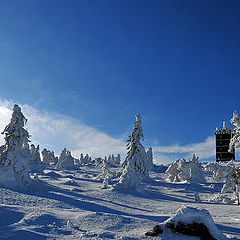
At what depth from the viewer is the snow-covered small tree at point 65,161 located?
88188 mm

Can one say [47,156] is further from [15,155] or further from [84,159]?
[15,155]

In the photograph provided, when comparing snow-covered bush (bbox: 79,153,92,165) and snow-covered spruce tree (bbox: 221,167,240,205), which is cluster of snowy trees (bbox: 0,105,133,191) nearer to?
snow-covered spruce tree (bbox: 221,167,240,205)

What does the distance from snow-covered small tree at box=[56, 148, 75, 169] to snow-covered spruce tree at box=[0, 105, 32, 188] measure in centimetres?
5772

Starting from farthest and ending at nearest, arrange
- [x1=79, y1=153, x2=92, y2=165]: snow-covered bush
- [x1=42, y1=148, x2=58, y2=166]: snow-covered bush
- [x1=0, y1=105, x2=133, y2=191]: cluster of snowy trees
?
[x1=79, y1=153, x2=92, y2=165]: snow-covered bush
[x1=42, y1=148, x2=58, y2=166]: snow-covered bush
[x1=0, y1=105, x2=133, y2=191]: cluster of snowy trees

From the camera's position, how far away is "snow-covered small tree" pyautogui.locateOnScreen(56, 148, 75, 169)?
289ft

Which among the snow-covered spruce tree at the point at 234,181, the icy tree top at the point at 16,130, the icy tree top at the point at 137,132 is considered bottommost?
the snow-covered spruce tree at the point at 234,181

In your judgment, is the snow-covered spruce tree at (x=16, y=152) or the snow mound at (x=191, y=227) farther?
the snow-covered spruce tree at (x=16, y=152)

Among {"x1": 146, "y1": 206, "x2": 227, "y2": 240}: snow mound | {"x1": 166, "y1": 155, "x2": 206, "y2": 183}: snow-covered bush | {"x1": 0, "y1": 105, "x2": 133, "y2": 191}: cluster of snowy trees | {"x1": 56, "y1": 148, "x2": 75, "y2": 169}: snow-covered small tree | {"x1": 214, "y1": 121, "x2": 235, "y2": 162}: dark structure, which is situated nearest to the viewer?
{"x1": 146, "y1": 206, "x2": 227, "y2": 240}: snow mound

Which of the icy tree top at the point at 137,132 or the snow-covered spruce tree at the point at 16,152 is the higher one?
the icy tree top at the point at 137,132

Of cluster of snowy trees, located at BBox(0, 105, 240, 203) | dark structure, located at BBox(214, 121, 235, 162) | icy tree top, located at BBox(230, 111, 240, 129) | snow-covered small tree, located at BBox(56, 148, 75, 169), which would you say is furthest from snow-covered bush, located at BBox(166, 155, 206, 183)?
dark structure, located at BBox(214, 121, 235, 162)

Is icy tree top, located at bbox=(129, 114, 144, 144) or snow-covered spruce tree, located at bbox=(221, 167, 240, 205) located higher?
icy tree top, located at bbox=(129, 114, 144, 144)

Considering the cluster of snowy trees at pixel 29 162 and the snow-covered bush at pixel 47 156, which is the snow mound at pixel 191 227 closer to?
the cluster of snowy trees at pixel 29 162

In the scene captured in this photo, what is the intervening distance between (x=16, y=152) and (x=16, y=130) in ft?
8.49

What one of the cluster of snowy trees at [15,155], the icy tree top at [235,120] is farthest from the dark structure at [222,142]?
the cluster of snowy trees at [15,155]
